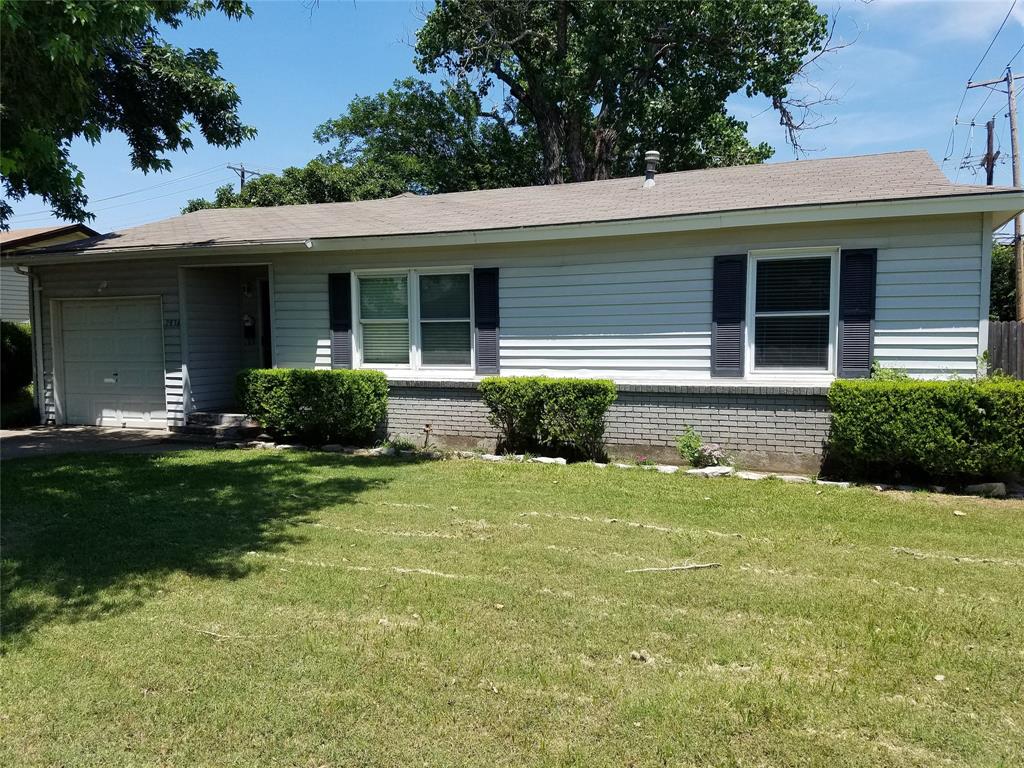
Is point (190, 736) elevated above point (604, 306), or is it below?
below

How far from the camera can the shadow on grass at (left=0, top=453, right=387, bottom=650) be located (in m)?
4.57

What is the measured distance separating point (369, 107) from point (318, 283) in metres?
20.3

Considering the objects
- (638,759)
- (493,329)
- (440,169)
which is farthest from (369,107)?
(638,759)

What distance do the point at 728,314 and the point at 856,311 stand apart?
140 centimetres

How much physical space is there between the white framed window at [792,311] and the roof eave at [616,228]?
54 cm

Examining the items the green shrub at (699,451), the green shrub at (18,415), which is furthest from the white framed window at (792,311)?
the green shrub at (18,415)

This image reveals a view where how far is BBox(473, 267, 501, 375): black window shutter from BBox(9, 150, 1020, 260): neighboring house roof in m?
0.73

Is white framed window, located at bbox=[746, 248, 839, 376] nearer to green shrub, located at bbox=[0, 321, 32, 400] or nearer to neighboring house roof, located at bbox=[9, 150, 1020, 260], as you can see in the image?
neighboring house roof, located at bbox=[9, 150, 1020, 260]

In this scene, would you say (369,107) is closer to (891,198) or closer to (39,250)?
(39,250)

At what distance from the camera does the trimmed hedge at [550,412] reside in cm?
914

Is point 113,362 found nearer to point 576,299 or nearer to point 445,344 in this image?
point 445,344

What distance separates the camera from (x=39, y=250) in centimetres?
1193

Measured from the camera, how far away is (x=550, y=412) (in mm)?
9312

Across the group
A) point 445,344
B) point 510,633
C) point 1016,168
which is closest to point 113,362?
point 445,344
